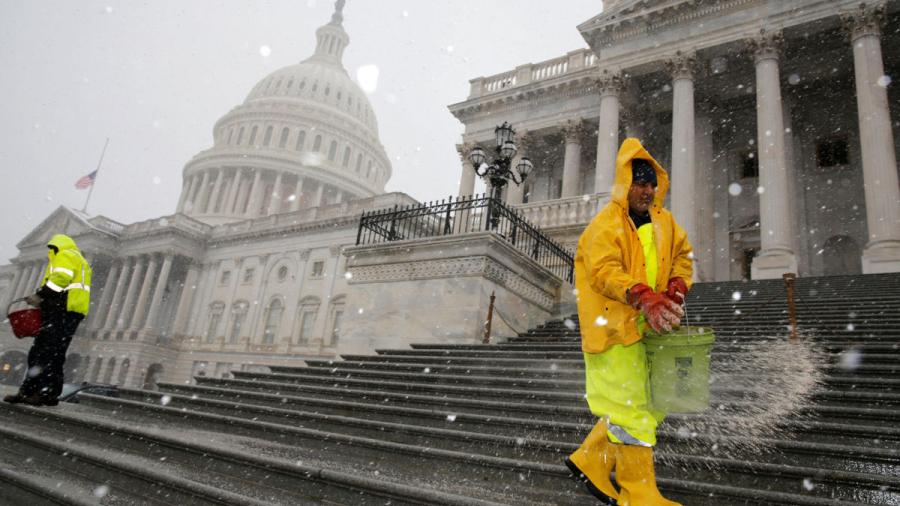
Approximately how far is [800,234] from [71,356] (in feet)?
201

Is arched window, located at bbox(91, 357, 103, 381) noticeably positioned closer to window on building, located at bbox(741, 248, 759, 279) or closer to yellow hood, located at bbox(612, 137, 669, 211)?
window on building, located at bbox(741, 248, 759, 279)

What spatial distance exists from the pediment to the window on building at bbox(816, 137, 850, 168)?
61684 mm

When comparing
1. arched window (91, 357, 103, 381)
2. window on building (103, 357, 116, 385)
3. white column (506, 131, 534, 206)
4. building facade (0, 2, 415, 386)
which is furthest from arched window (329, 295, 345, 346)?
arched window (91, 357, 103, 381)

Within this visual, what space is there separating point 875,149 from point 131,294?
192 feet

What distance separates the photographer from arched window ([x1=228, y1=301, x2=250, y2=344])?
49.4 m

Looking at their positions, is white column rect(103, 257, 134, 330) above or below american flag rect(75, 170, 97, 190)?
below

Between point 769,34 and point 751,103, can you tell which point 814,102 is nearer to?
point 751,103

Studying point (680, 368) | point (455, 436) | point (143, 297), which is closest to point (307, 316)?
point (143, 297)

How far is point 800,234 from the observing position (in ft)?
70.1

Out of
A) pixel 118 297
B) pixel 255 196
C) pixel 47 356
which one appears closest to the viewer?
pixel 47 356

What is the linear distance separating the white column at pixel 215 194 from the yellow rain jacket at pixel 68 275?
72675 mm

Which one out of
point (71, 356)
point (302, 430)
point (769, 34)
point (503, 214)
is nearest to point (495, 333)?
point (503, 214)

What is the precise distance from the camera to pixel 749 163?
2370 centimetres

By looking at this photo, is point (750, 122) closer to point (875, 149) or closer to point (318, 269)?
point (875, 149)
